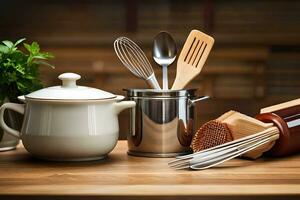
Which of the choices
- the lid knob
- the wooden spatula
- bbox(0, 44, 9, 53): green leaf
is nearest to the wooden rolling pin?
the wooden spatula

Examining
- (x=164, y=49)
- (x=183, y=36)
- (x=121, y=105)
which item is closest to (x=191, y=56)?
(x=164, y=49)

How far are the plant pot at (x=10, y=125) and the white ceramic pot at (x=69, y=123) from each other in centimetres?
10

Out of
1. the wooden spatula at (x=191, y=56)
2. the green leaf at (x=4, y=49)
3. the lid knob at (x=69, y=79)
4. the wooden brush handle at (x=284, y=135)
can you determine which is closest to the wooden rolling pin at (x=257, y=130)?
the wooden brush handle at (x=284, y=135)

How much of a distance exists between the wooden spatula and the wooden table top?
0.54 feet

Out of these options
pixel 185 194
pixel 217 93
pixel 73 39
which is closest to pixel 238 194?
pixel 185 194

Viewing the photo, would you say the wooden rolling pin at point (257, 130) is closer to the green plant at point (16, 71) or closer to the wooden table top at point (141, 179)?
the wooden table top at point (141, 179)

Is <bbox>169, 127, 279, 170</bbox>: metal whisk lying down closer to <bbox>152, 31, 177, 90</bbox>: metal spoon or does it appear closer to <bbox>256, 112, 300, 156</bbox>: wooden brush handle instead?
<bbox>256, 112, 300, 156</bbox>: wooden brush handle

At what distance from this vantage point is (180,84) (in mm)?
1054

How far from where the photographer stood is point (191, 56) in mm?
1053

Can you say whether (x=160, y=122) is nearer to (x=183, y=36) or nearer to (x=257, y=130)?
(x=257, y=130)

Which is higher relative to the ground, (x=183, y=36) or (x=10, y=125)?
(x=183, y=36)

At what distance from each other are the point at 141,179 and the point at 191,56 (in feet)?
1.06

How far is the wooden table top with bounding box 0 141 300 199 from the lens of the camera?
0.73 meters

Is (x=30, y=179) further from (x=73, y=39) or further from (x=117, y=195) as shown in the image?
(x=73, y=39)
